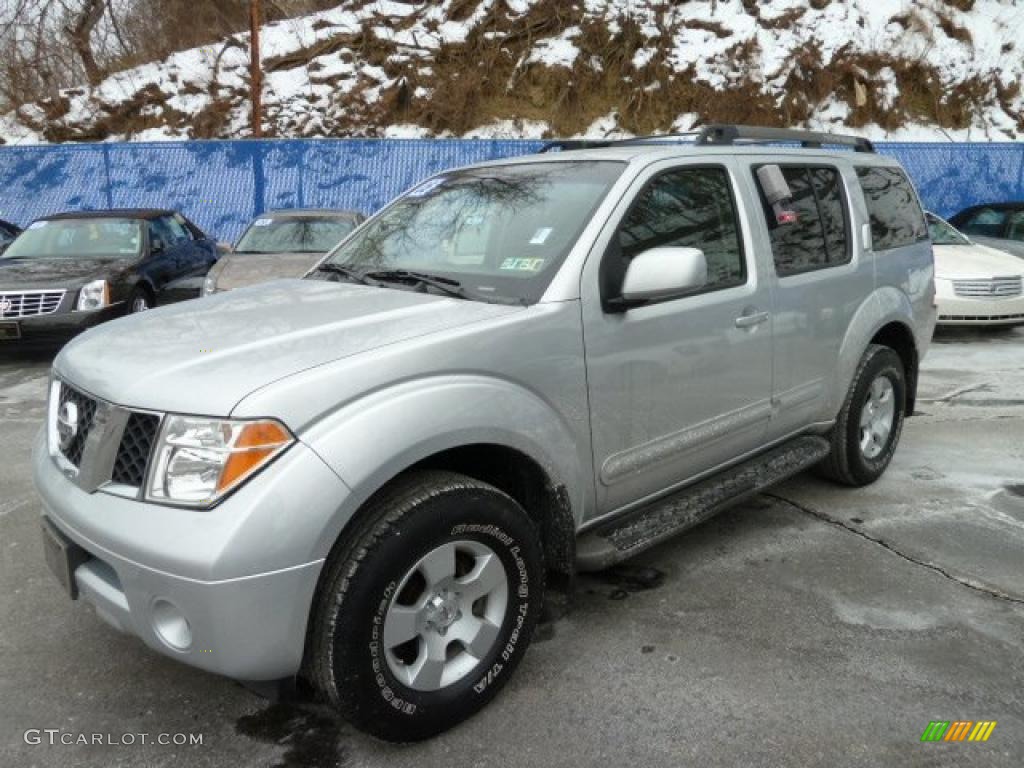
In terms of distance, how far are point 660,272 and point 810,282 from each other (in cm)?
136

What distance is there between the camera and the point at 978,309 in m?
9.18

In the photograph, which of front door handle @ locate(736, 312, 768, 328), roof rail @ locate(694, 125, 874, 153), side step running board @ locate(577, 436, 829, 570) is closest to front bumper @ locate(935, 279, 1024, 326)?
roof rail @ locate(694, 125, 874, 153)

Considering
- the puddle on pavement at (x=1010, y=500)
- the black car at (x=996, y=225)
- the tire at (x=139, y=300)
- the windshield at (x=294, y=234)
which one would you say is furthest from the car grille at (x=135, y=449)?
the black car at (x=996, y=225)

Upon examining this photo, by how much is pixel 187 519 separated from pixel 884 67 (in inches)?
1006

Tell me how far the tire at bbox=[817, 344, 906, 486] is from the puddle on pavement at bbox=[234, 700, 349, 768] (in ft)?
9.98

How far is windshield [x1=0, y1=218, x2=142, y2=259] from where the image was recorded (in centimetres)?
900

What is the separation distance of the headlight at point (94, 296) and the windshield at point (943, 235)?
9.41 meters

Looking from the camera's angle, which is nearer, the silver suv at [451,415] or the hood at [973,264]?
the silver suv at [451,415]

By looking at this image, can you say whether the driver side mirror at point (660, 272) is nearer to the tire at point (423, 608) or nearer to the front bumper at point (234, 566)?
the tire at point (423, 608)

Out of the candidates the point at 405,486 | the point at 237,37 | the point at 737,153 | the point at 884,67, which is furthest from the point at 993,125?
the point at 405,486

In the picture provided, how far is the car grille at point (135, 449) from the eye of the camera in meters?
2.27

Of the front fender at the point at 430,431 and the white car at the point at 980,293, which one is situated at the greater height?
the front fender at the point at 430,431

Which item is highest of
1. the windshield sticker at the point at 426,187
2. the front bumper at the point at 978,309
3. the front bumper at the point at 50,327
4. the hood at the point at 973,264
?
the windshield sticker at the point at 426,187

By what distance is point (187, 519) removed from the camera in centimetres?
215
